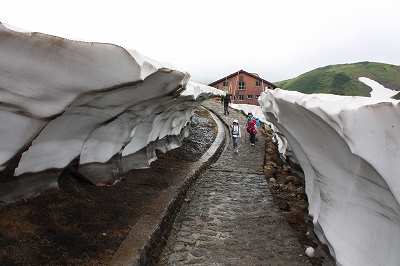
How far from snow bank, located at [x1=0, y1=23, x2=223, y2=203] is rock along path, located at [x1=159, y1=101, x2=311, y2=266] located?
1.96m

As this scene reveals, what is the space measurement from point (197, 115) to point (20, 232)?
15587 mm

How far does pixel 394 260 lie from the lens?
289cm

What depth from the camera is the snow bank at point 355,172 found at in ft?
9.05

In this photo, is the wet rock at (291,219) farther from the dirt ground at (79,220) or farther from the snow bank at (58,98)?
the snow bank at (58,98)

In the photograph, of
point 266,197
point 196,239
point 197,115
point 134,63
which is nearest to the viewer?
point 134,63

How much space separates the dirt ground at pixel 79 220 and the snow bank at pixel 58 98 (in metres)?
0.27

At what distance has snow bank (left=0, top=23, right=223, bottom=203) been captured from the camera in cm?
313

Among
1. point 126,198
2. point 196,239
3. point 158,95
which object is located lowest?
point 196,239

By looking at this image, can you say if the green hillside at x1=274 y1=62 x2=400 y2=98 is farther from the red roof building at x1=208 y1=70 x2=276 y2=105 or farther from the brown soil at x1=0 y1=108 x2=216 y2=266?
the brown soil at x1=0 y1=108 x2=216 y2=266

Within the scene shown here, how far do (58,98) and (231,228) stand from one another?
11.8ft

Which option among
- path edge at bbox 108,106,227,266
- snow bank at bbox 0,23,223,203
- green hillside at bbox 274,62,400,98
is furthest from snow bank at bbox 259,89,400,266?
green hillside at bbox 274,62,400,98

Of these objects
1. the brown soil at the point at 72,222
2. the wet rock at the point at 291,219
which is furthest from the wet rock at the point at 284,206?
the brown soil at the point at 72,222

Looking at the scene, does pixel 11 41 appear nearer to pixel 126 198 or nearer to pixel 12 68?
pixel 12 68

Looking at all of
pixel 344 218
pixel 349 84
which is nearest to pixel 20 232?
pixel 344 218
